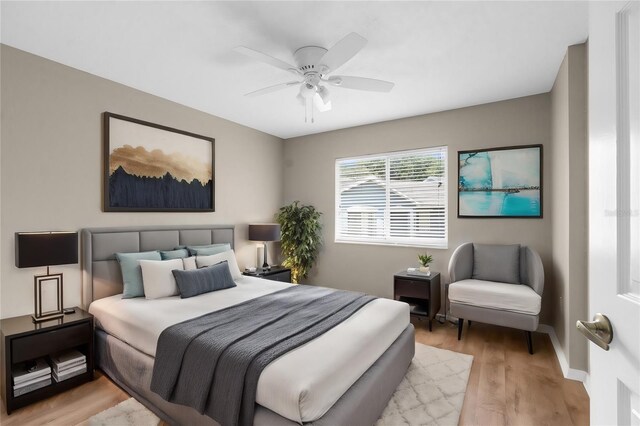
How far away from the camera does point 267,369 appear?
172 centimetres

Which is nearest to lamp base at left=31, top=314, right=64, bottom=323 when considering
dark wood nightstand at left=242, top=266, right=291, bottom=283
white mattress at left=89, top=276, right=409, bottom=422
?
white mattress at left=89, top=276, right=409, bottom=422

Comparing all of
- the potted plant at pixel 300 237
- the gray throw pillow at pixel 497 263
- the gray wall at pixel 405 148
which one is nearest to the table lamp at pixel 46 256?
the potted plant at pixel 300 237

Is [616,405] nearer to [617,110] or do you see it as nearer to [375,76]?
[617,110]

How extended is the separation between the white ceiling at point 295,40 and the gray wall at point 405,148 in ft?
1.34

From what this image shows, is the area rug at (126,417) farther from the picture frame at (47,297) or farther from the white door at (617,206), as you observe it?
the white door at (617,206)

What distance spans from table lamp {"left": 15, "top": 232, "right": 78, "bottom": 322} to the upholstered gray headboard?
275 mm

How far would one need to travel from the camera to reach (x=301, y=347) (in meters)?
1.97

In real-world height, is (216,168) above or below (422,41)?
below

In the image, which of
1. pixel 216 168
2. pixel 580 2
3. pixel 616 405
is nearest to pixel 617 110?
pixel 616 405

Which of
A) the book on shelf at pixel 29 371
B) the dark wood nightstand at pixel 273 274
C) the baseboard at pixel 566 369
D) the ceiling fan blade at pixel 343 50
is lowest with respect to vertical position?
the baseboard at pixel 566 369

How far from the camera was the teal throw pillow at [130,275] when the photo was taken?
301cm

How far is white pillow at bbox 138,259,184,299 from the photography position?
3.00 m

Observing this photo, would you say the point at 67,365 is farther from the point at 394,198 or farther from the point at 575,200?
the point at 575,200

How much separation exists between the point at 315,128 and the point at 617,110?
4.47 metres
